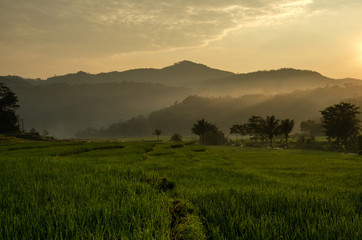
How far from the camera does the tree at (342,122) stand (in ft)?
262

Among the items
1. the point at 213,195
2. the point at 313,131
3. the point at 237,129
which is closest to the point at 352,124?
the point at 237,129

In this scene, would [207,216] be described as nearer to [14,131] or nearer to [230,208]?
[230,208]

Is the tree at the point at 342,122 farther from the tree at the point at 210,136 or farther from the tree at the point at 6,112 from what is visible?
the tree at the point at 6,112

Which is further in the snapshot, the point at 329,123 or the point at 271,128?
the point at 271,128

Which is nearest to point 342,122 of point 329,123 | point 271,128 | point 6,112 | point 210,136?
point 329,123

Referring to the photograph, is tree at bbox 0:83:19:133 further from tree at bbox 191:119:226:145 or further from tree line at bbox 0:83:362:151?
tree at bbox 191:119:226:145

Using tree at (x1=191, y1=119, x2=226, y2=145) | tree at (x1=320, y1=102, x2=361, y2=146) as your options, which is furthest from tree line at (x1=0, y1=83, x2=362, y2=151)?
tree at (x1=191, y1=119, x2=226, y2=145)

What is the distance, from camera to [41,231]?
3.06m

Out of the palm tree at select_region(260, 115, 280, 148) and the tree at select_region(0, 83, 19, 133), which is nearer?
the tree at select_region(0, 83, 19, 133)

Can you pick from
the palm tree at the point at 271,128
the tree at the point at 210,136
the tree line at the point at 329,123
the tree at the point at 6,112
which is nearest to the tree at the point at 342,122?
the tree line at the point at 329,123

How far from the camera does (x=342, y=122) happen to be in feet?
264

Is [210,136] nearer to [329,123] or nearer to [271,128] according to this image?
[271,128]

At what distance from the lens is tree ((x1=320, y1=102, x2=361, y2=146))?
262 feet

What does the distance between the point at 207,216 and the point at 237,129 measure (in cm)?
12997
